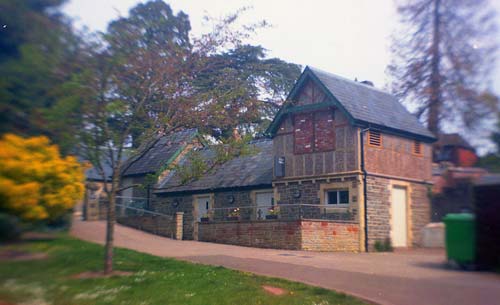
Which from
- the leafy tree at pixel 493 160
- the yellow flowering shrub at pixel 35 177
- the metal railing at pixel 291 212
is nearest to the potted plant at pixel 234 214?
the metal railing at pixel 291 212

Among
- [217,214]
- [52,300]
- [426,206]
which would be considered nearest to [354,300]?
[52,300]

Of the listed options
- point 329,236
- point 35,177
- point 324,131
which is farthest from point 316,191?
point 35,177

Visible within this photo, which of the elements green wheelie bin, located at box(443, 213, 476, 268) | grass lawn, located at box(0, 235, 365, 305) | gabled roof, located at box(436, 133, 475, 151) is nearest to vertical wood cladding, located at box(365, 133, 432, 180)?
gabled roof, located at box(436, 133, 475, 151)

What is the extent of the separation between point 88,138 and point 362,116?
12.3m

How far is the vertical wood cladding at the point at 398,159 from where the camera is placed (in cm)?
2153

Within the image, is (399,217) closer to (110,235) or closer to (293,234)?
(293,234)

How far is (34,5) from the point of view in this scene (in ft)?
37.7

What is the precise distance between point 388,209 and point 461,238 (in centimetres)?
853

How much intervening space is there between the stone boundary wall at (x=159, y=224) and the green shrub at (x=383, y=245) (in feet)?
25.1

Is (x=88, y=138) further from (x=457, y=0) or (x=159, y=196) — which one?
(x=159, y=196)

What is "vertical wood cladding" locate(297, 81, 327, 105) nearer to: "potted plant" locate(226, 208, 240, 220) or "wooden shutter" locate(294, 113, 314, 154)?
"wooden shutter" locate(294, 113, 314, 154)

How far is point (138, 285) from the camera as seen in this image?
35.3 feet

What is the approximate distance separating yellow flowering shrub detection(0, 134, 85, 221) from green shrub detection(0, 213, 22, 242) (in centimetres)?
17

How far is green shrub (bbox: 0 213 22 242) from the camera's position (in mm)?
11750
